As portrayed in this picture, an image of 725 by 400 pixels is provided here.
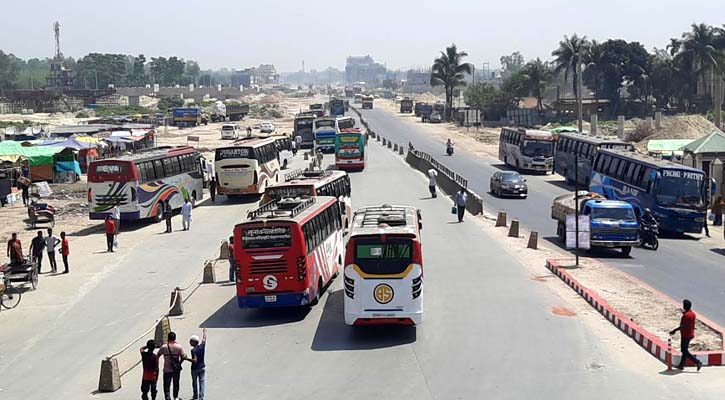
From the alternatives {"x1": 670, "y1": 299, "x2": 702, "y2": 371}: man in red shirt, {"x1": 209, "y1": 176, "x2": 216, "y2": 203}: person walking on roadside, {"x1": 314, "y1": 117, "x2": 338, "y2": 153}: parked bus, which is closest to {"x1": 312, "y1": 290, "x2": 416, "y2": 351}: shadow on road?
{"x1": 670, "y1": 299, "x2": 702, "y2": 371}: man in red shirt

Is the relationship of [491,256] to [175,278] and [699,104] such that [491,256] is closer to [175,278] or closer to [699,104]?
[175,278]

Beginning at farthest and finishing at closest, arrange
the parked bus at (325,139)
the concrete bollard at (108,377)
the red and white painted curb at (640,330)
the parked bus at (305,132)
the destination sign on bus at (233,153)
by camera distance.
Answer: the parked bus at (305,132) → the parked bus at (325,139) → the destination sign on bus at (233,153) → the red and white painted curb at (640,330) → the concrete bollard at (108,377)

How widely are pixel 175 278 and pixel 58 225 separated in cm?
1536

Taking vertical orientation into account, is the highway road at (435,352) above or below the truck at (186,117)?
below

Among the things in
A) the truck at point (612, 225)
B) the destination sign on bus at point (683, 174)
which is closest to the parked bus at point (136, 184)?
the truck at point (612, 225)

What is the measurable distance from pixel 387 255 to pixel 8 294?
12433 millimetres

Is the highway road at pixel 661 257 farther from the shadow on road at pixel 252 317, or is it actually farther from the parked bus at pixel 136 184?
the parked bus at pixel 136 184

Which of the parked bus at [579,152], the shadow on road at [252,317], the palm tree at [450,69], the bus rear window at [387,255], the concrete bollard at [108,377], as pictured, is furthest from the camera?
the palm tree at [450,69]

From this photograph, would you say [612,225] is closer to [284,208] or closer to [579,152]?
[284,208]

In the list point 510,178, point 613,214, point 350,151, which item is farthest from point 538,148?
point 613,214

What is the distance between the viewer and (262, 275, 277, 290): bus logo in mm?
19828

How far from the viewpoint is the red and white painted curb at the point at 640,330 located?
16.2 metres

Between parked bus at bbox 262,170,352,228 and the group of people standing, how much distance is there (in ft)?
35.9

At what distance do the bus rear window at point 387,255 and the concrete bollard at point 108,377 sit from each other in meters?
5.40
